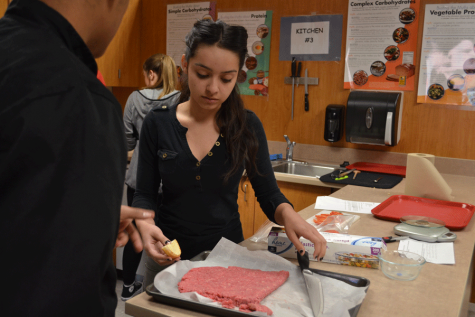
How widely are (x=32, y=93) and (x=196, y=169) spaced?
1.03 metres

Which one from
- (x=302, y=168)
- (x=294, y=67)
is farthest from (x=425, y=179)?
(x=294, y=67)

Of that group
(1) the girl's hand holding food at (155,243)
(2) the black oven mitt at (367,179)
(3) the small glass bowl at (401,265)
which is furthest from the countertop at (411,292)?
(2) the black oven mitt at (367,179)

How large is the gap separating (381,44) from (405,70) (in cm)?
26

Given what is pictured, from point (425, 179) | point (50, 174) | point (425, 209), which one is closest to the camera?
point (50, 174)

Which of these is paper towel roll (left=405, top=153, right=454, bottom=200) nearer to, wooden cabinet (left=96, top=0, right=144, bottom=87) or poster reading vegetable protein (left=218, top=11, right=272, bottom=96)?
poster reading vegetable protein (left=218, top=11, right=272, bottom=96)

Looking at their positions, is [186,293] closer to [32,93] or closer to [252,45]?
[32,93]

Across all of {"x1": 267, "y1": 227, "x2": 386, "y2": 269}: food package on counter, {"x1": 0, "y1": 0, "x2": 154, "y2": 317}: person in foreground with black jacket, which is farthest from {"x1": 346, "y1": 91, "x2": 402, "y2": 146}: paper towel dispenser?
{"x1": 0, "y1": 0, "x2": 154, "y2": 317}: person in foreground with black jacket

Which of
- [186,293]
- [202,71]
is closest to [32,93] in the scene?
[186,293]

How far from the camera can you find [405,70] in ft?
10.0

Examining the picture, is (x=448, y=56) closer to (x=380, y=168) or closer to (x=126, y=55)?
(x=380, y=168)

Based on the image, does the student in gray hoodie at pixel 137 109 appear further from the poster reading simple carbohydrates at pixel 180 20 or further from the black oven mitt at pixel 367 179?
→ the black oven mitt at pixel 367 179

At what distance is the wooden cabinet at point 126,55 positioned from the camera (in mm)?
3889

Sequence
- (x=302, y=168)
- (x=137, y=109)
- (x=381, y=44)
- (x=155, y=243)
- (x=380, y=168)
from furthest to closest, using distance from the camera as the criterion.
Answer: (x=302, y=168), (x=381, y=44), (x=380, y=168), (x=137, y=109), (x=155, y=243)

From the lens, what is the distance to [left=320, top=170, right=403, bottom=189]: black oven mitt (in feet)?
8.35
